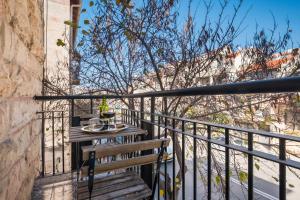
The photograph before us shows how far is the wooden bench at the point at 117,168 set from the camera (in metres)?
1.12

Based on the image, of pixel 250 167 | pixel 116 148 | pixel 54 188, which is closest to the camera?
pixel 250 167

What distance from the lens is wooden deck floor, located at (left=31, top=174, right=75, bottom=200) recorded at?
6.01ft

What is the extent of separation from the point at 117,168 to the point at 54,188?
113 cm


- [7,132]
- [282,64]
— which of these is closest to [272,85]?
[7,132]

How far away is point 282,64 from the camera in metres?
4.10

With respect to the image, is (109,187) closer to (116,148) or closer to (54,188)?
(116,148)

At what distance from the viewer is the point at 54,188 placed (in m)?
1.97

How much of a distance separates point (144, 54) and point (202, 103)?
1.90m

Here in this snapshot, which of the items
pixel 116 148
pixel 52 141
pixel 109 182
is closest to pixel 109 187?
pixel 109 182

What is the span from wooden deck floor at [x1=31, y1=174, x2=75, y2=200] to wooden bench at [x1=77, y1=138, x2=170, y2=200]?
546mm

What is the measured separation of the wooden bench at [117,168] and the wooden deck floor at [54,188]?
0.55 m

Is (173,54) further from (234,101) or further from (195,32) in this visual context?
(234,101)

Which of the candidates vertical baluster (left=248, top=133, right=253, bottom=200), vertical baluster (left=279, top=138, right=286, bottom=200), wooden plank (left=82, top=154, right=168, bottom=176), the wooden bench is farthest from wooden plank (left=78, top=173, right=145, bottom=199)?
vertical baluster (left=279, top=138, right=286, bottom=200)

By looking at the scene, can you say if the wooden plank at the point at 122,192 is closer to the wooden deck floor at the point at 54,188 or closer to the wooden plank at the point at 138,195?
the wooden plank at the point at 138,195
